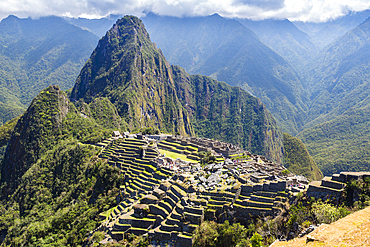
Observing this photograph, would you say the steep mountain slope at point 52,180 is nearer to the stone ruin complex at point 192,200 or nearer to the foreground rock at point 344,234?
the stone ruin complex at point 192,200

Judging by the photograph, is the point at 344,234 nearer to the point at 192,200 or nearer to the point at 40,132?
the point at 192,200

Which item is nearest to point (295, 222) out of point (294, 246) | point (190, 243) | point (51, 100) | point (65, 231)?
point (294, 246)

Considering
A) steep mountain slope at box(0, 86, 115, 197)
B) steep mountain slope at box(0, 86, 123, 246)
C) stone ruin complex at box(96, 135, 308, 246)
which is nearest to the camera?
stone ruin complex at box(96, 135, 308, 246)

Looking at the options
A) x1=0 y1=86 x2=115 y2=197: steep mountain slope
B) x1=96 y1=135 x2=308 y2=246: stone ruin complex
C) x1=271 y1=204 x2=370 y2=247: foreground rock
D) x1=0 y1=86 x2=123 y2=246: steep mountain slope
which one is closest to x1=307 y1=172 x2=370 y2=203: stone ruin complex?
x1=96 y1=135 x2=308 y2=246: stone ruin complex

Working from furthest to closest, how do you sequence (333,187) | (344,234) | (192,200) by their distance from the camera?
1. (192,200)
2. (333,187)
3. (344,234)

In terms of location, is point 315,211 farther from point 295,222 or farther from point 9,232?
point 9,232

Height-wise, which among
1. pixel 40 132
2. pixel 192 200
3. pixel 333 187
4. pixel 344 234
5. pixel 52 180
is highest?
pixel 40 132

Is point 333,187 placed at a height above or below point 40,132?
below

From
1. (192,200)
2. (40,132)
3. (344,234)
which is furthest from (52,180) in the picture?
(344,234)

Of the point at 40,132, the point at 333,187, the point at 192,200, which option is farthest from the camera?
the point at 40,132

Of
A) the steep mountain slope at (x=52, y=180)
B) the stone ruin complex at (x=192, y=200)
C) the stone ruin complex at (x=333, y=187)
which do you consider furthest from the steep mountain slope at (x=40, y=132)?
the stone ruin complex at (x=333, y=187)

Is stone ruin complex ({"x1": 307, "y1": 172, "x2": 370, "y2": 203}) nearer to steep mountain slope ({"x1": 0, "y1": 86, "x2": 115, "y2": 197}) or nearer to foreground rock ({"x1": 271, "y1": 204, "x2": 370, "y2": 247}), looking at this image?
foreground rock ({"x1": 271, "y1": 204, "x2": 370, "y2": 247})
